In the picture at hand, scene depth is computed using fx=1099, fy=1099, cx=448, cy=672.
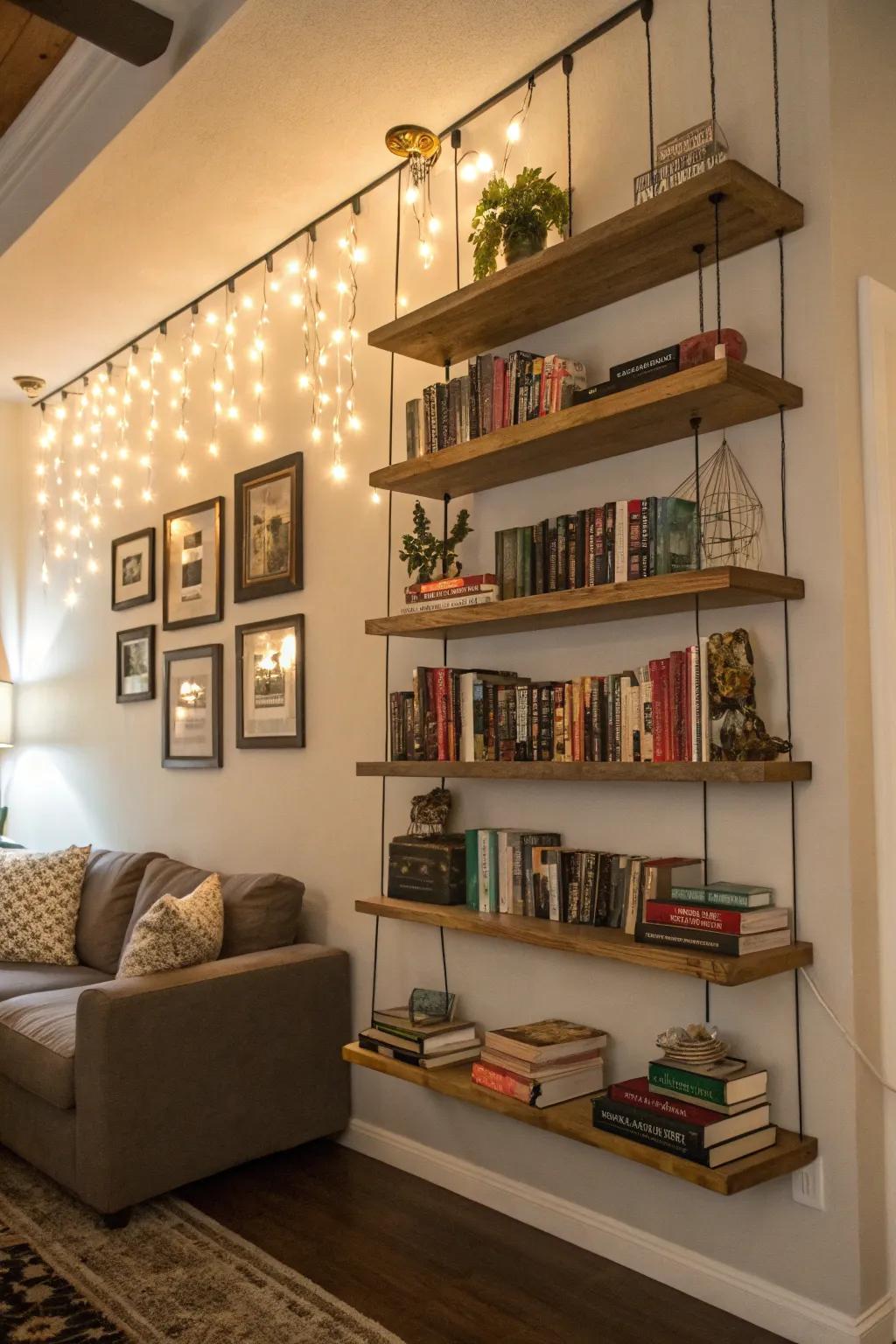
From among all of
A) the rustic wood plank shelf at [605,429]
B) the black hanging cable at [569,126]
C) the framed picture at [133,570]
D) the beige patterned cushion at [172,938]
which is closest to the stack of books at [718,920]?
the rustic wood plank shelf at [605,429]

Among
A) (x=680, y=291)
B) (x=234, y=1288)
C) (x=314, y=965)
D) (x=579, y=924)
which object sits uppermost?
(x=680, y=291)

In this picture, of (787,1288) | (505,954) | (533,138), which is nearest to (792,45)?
(533,138)

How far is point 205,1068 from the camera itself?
2.94 metres

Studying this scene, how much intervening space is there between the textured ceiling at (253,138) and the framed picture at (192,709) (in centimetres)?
A: 139

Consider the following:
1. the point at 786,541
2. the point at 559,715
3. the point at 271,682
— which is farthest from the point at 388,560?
the point at 786,541

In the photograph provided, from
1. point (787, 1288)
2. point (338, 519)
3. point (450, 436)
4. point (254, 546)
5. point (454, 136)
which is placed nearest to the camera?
point (787, 1288)

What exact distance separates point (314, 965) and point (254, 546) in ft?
4.86

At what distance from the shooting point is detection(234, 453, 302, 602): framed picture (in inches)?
145

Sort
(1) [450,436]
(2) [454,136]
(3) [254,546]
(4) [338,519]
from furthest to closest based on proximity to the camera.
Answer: (3) [254,546], (4) [338,519], (2) [454,136], (1) [450,436]

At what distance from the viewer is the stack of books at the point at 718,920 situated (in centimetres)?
210

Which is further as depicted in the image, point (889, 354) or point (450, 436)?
point (450, 436)

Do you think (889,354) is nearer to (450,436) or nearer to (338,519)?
(450,436)

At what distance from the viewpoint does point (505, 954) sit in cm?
288

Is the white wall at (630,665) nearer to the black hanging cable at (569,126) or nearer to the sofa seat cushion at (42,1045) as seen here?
the black hanging cable at (569,126)
